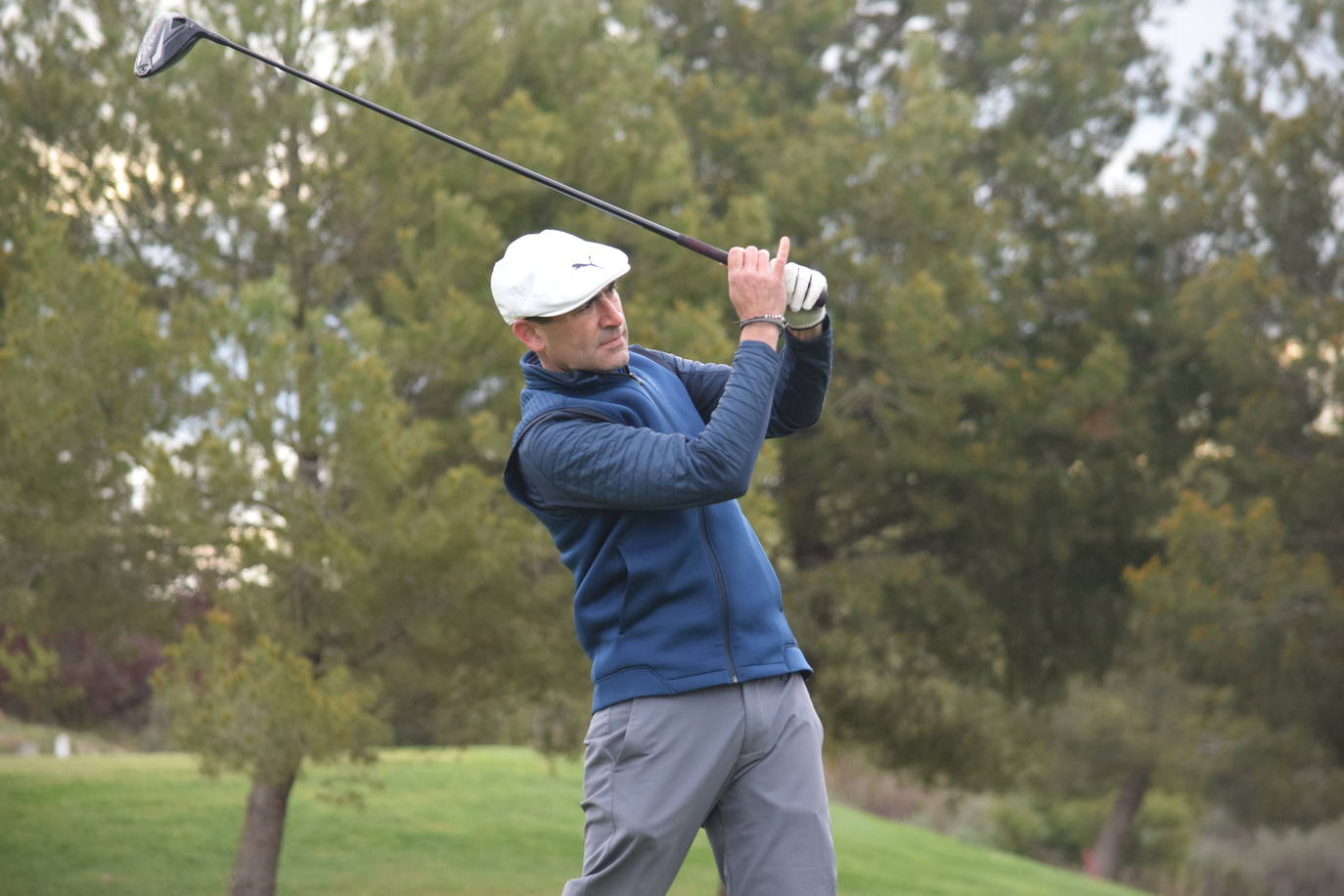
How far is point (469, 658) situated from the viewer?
8.38 meters

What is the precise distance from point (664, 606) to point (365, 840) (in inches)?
385

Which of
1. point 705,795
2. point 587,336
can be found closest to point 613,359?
point 587,336

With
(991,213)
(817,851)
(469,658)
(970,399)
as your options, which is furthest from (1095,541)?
(817,851)

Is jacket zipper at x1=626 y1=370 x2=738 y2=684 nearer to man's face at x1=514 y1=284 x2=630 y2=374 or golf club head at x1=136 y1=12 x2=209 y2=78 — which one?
man's face at x1=514 y1=284 x2=630 y2=374

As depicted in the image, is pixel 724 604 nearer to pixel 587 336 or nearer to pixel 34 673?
pixel 587 336

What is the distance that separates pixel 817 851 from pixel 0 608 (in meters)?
6.57

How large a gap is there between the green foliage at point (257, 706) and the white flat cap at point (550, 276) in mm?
4797

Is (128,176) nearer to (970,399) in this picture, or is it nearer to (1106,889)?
(970,399)

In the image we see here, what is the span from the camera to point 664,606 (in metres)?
2.49

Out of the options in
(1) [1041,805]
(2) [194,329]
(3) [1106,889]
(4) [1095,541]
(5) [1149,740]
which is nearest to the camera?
(2) [194,329]

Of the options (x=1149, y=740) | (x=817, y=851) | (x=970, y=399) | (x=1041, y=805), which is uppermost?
(x=970, y=399)

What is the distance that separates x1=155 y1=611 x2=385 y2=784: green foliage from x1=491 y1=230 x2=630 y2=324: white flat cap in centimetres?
480

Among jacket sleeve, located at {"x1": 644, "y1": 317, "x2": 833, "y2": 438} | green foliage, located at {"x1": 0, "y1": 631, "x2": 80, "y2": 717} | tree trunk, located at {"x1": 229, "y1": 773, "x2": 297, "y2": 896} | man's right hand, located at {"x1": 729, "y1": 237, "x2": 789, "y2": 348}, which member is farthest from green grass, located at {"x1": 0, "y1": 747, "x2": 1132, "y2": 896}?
man's right hand, located at {"x1": 729, "y1": 237, "x2": 789, "y2": 348}

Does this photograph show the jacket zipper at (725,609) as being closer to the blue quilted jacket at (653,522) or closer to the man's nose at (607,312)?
the blue quilted jacket at (653,522)
